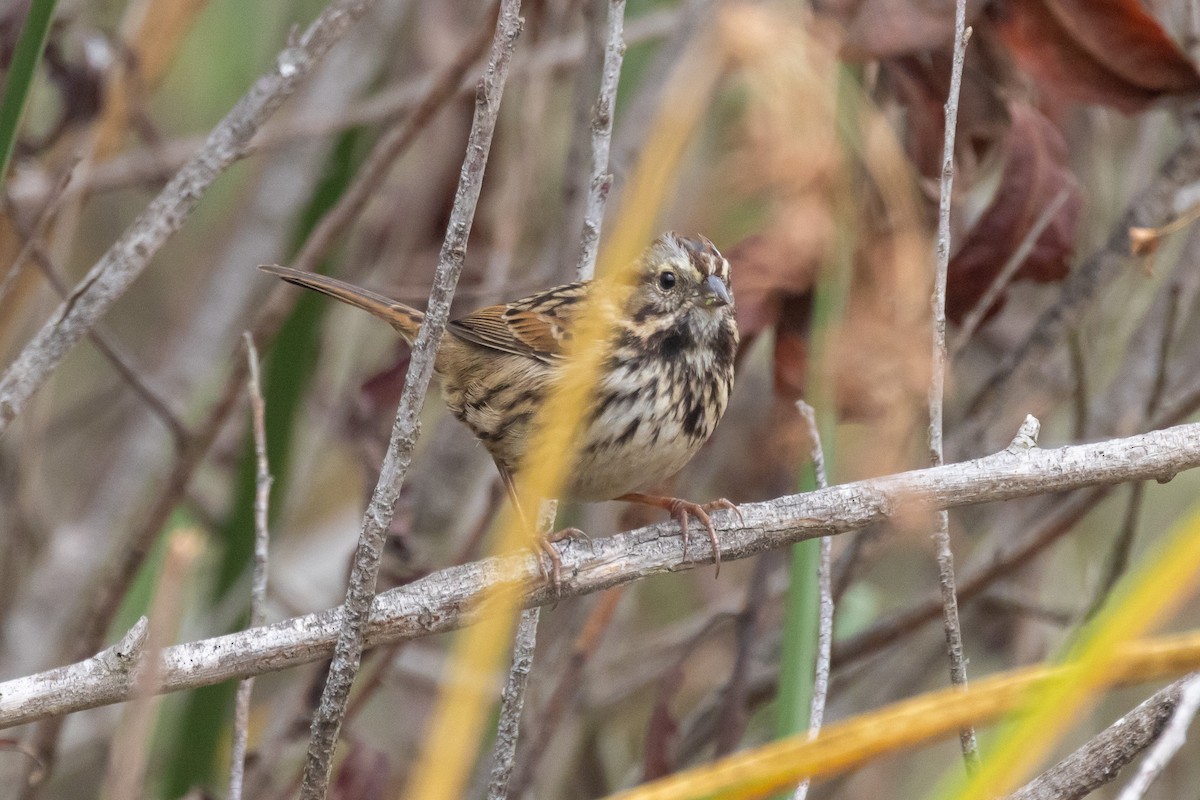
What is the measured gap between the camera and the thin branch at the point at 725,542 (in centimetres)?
209

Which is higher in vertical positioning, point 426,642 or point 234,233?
point 234,233

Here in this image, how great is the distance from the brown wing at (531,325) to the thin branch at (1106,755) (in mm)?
1623

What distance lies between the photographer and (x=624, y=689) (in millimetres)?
4422

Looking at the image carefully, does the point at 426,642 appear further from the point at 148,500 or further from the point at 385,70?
the point at 385,70

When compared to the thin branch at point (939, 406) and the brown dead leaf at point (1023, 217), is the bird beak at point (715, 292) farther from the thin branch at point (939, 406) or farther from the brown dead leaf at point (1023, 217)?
the thin branch at point (939, 406)

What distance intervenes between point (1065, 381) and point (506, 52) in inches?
132

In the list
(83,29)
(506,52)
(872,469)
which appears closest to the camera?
(506,52)

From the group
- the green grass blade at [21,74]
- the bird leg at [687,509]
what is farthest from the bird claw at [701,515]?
the green grass blade at [21,74]

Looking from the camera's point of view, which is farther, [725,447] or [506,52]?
[725,447]

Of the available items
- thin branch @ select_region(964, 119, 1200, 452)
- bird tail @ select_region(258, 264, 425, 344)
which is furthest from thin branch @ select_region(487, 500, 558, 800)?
thin branch @ select_region(964, 119, 1200, 452)

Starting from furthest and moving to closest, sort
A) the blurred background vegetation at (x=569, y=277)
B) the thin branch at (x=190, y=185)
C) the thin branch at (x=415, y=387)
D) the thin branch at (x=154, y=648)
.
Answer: the blurred background vegetation at (x=569, y=277)
the thin branch at (x=190, y=185)
the thin branch at (x=415, y=387)
the thin branch at (x=154, y=648)

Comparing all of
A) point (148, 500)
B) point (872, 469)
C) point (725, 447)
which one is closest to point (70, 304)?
point (872, 469)

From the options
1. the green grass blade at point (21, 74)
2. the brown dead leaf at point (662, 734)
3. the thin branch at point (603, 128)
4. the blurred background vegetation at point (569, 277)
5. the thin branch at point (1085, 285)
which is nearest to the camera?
the green grass blade at point (21, 74)

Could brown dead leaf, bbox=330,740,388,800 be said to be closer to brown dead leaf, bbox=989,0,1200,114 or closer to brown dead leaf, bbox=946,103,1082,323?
brown dead leaf, bbox=946,103,1082,323
